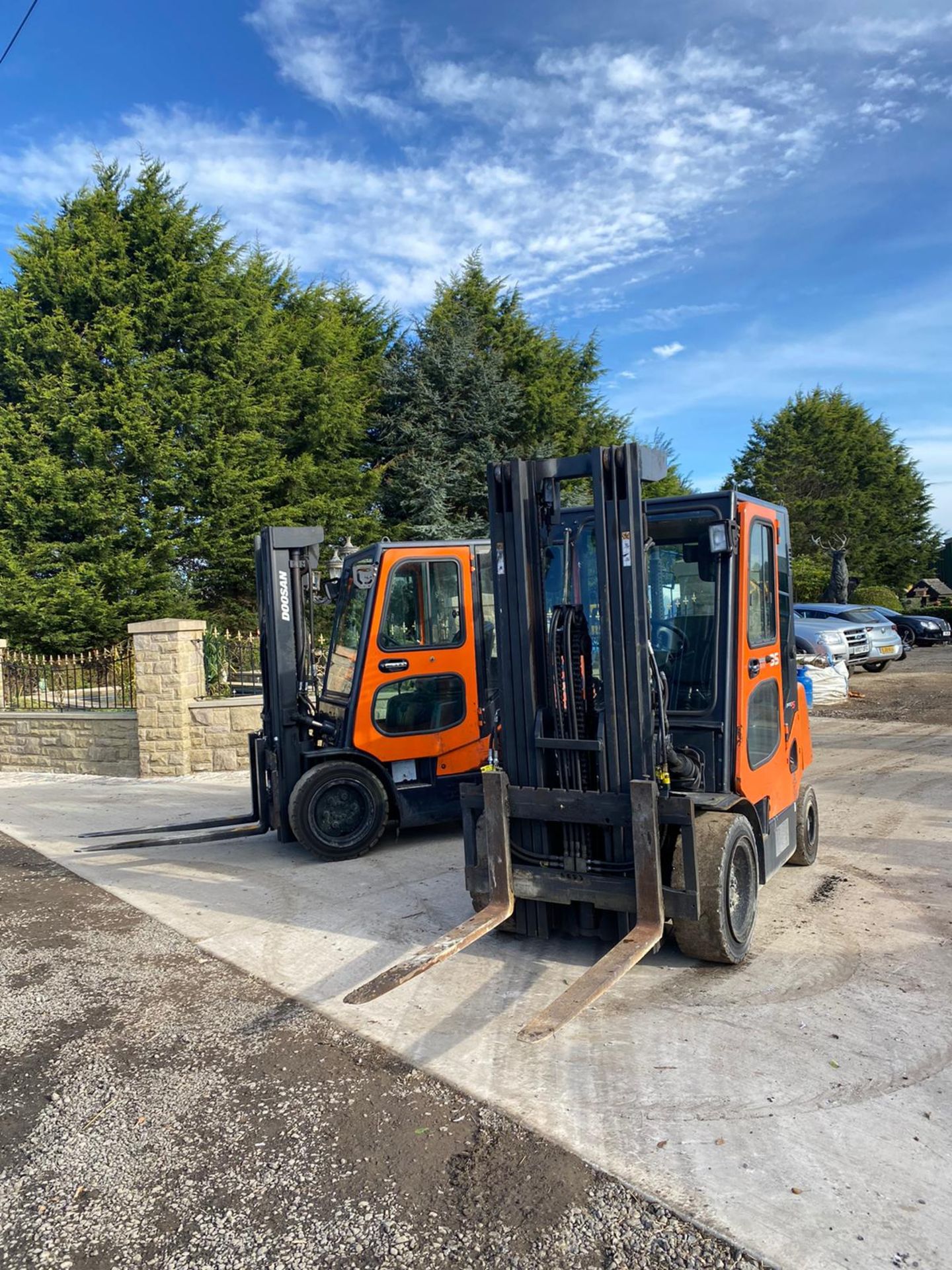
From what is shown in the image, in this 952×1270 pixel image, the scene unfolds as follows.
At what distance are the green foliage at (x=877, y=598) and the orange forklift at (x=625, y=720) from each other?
31747 mm

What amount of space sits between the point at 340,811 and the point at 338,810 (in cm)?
2

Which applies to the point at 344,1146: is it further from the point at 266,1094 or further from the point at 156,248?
the point at 156,248

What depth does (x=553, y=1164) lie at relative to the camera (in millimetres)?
2998

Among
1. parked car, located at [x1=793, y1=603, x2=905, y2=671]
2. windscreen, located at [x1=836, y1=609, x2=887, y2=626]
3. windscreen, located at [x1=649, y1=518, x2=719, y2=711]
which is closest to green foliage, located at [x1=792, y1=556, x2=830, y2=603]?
windscreen, located at [x1=836, y1=609, x2=887, y2=626]

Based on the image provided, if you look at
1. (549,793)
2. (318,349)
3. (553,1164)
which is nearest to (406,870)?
(549,793)

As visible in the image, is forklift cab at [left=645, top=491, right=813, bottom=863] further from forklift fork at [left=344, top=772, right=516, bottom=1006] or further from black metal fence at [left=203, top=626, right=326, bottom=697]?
black metal fence at [left=203, top=626, right=326, bottom=697]

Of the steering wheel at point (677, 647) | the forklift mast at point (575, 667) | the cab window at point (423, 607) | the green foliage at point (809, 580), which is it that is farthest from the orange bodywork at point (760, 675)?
the green foliage at point (809, 580)

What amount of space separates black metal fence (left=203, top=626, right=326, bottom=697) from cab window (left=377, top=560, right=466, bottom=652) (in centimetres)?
548

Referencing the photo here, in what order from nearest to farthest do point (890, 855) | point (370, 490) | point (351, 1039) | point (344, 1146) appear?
point (344, 1146) → point (351, 1039) → point (890, 855) → point (370, 490)

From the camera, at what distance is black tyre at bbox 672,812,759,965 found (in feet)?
14.1

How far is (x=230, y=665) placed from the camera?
13.1 m

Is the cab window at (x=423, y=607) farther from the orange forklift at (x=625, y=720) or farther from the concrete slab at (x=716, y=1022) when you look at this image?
the orange forklift at (x=625, y=720)

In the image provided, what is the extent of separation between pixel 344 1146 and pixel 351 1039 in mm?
829

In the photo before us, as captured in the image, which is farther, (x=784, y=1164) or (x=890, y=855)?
(x=890, y=855)
